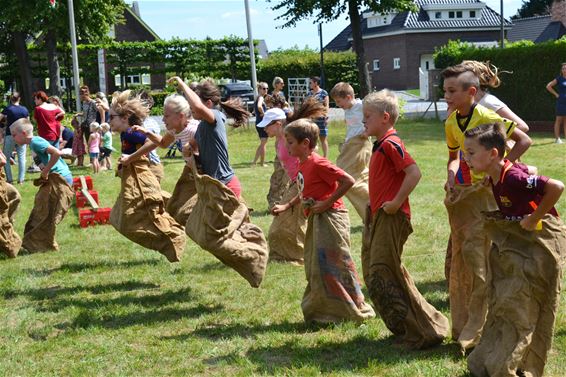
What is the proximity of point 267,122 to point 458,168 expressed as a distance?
11.1ft

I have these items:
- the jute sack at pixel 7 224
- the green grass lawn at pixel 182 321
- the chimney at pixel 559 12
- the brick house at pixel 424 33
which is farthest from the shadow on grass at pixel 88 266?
the brick house at pixel 424 33

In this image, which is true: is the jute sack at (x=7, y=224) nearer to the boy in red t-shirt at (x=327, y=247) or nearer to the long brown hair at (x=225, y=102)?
the long brown hair at (x=225, y=102)

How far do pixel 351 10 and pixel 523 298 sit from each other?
3131 centimetres

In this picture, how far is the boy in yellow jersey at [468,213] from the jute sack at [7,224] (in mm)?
5953

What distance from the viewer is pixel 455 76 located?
226 inches

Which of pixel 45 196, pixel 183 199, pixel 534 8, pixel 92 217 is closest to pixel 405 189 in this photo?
pixel 183 199

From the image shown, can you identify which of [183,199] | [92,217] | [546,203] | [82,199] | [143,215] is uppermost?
[546,203]

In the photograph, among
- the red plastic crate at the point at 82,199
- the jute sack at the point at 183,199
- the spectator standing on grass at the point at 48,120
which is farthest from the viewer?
the spectator standing on grass at the point at 48,120

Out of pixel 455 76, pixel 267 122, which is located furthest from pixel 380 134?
pixel 267 122

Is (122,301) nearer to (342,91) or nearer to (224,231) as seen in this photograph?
(224,231)

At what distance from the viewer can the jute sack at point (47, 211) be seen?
393 inches

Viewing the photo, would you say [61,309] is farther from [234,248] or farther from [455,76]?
[455,76]

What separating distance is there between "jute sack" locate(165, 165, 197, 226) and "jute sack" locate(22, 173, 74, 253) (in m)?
2.37

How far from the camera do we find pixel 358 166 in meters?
10.1
